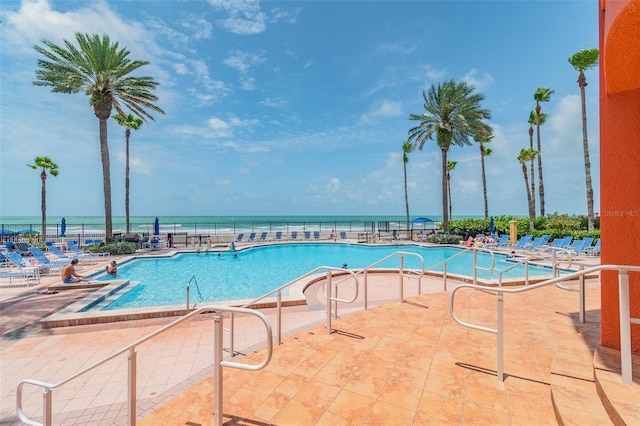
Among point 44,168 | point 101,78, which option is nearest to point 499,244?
point 101,78

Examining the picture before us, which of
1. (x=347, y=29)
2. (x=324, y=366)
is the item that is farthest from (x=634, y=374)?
(x=347, y=29)

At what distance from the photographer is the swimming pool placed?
379 inches

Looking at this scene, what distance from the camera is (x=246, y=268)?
14352 mm

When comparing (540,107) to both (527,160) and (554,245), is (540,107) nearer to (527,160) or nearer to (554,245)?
(527,160)

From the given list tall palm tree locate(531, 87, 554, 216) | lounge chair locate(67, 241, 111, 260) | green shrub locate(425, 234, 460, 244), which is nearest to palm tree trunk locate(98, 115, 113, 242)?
lounge chair locate(67, 241, 111, 260)

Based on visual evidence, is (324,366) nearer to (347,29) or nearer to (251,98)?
(347,29)

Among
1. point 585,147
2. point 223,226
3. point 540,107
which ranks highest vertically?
point 540,107

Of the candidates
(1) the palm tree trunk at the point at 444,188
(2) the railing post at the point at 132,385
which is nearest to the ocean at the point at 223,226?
(1) the palm tree trunk at the point at 444,188

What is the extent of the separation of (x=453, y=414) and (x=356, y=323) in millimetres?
2206

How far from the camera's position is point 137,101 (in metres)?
16.9

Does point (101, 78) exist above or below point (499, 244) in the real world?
above

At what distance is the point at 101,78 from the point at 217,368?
64.7 ft

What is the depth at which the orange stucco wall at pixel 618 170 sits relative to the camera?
8.64 feet

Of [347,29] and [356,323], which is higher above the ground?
[347,29]
